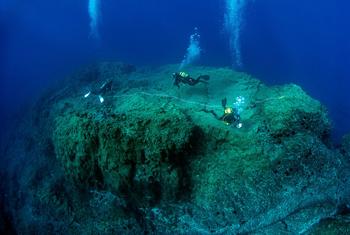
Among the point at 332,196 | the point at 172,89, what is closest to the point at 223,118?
the point at 332,196

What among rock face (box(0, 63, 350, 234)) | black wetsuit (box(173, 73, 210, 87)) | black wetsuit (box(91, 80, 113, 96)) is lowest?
rock face (box(0, 63, 350, 234))

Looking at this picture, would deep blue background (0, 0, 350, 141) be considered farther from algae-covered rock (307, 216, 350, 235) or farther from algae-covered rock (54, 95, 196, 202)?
algae-covered rock (54, 95, 196, 202)

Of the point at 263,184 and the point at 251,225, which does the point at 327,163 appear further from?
the point at 251,225

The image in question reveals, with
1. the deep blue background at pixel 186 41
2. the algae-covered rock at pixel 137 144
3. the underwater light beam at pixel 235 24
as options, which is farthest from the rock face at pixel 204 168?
the underwater light beam at pixel 235 24

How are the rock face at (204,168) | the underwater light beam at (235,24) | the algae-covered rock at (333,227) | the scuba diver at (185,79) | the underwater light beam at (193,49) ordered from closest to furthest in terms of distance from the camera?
the algae-covered rock at (333,227) < the rock face at (204,168) < the scuba diver at (185,79) < the underwater light beam at (193,49) < the underwater light beam at (235,24)

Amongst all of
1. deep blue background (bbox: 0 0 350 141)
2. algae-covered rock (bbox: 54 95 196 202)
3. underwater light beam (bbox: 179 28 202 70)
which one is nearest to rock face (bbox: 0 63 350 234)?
algae-covered rock (bbox: 54 95 196 202)

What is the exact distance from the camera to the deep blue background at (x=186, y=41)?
2230 centimetres

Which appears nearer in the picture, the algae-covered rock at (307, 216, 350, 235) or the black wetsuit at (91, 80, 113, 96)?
the algae-covered rock at (307, 216, 350, 235)

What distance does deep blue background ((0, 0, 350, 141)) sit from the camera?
878 inches

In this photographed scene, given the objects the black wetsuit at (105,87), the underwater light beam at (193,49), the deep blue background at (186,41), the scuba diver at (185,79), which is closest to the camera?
the scuba diver at (185,79)

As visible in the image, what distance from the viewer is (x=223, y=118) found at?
424 centimetres

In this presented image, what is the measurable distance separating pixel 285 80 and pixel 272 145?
54.7 feet

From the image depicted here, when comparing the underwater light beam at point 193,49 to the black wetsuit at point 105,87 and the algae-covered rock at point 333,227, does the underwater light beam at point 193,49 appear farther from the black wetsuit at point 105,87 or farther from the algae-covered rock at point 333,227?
the algae-covered rock at point 333,227

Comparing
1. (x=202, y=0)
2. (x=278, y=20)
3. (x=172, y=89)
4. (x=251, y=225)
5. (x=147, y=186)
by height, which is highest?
(x=202, y=0)
